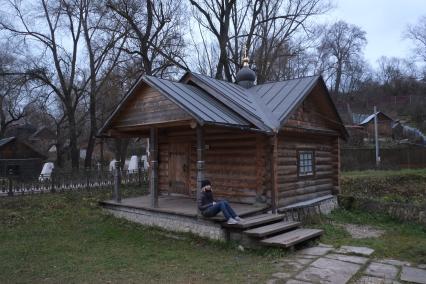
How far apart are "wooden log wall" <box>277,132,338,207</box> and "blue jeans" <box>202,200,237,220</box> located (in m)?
3.10

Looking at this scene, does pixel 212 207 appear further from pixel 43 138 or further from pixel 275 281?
pixel 43 138

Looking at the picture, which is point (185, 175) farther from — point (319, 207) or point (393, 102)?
point (393, 102)

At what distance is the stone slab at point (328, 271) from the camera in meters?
7.16

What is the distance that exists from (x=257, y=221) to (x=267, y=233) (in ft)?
2.26

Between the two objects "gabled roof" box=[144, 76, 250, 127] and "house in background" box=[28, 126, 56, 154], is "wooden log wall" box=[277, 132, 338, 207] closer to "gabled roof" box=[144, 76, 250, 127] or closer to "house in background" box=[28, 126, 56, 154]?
"gabled roof" box=[144, 76, 250, 127]

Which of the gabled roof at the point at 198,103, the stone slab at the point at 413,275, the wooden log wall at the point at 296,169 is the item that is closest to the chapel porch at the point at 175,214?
the wooden log wall at the point at 296,169

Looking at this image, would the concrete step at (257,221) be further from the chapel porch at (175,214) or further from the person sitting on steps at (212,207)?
the chapel porch at (175,214)

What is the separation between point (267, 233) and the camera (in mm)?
9430

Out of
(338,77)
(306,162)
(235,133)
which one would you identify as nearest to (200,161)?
(235,133)

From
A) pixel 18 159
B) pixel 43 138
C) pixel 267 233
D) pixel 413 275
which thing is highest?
pixel 43 138

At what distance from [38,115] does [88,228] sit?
3009cm

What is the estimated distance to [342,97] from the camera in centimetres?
5538

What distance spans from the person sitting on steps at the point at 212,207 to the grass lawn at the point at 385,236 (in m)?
2.40

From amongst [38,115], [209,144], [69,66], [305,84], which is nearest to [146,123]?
[209,144]
